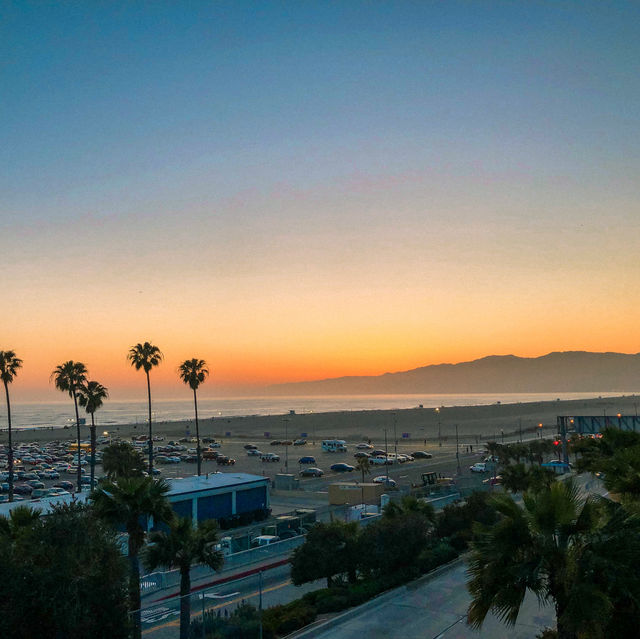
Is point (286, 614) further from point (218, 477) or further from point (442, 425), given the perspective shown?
point (442, 425)

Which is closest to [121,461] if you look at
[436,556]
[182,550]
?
[436,556]

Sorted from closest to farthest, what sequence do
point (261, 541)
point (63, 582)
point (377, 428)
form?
point (63, 582) → point (261, 541) → point (377, 428)

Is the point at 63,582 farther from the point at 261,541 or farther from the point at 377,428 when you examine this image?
the point at 377,428

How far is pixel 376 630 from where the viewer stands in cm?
1981

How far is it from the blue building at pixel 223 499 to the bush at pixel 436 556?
60.5 ft

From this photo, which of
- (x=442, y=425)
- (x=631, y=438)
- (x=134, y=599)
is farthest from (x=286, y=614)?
(x=442, y=425)

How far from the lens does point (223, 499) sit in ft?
149

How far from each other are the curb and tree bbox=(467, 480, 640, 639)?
9.28m

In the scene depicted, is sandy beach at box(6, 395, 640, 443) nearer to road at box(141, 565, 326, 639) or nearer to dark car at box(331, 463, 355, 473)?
dark car at box(331, 463, 355, 473)

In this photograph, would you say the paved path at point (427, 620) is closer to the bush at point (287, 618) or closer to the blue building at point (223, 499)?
the bush at point (287, 618)

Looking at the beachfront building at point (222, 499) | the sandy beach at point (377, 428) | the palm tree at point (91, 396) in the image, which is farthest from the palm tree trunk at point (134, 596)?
the sandy beach at point (377, 428)

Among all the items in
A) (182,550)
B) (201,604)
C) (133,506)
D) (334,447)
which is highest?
(133,506)

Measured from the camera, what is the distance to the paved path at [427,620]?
19438 mm

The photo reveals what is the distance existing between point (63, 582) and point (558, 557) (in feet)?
31.5
